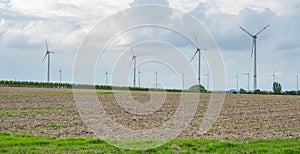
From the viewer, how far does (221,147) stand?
14.8 metres

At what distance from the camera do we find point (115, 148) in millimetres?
14172

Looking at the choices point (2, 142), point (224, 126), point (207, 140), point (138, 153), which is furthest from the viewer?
point (224, 126)

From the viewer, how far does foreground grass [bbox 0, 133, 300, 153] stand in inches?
547

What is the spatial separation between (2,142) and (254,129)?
1166 cm

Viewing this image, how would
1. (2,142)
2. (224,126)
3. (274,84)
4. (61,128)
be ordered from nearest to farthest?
(2,142)
(61,128)
(224,126)
(274,84)

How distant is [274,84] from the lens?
506 ft

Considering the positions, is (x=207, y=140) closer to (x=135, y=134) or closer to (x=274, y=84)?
(x=135, y=134)

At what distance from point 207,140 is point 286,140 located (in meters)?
3.12

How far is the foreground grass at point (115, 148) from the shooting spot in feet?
45.6

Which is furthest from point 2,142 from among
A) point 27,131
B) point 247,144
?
point 247,144

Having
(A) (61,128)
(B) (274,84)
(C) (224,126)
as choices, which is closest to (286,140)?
(C) (224,126)

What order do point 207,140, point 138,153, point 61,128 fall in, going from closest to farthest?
point 138,153 < point 207,140 < point 61,128

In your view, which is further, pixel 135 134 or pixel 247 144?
pixel 135 134

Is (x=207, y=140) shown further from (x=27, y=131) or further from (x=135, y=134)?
(x=27, y=131)
